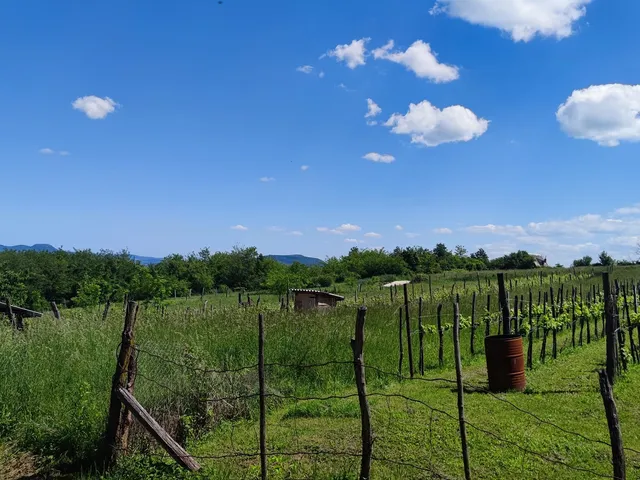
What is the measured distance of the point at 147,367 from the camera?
6148 mm

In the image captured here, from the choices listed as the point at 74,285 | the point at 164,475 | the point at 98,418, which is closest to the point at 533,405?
the point at 164,475

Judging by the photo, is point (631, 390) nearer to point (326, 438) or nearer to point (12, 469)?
point (326, 438)

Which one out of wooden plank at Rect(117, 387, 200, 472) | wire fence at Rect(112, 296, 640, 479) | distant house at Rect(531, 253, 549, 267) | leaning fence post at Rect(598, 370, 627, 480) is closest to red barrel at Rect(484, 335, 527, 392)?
wire fence at Rect(112, 296, 640, 479)

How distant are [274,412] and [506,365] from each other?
374 centimetres

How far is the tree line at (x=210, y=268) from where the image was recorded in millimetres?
50250

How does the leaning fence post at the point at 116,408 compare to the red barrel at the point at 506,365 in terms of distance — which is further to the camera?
the red barrel at the point at 506,365

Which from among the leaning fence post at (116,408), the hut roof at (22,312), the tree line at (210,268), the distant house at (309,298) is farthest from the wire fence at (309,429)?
the tree line at (210,268)

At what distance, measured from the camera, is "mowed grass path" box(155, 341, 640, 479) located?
473cm

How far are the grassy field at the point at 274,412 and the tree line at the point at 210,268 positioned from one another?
35.0 meters

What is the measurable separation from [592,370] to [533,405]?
2.81 m

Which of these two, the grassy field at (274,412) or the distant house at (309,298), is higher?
the distant house at (309,298)

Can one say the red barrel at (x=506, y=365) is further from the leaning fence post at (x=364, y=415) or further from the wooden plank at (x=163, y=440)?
the wooden plank at (x=163, y=440)

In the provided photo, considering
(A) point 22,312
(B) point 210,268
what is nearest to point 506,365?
(A) point 22,312

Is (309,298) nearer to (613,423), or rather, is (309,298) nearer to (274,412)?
(274,412)
